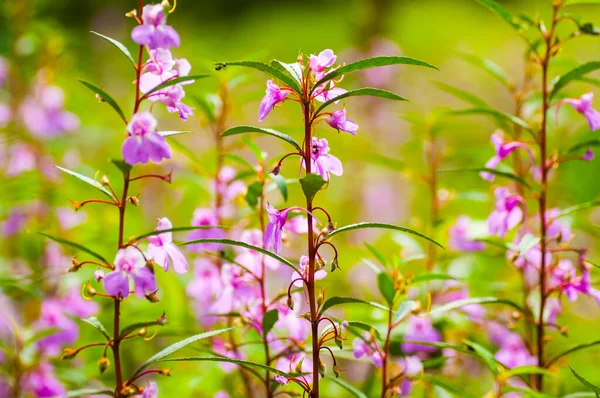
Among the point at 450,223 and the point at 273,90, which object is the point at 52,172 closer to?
the point at 450,223

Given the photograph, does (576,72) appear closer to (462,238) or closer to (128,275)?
(462,238)

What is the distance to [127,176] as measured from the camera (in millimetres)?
812

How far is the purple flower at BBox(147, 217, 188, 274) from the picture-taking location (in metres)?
0.88

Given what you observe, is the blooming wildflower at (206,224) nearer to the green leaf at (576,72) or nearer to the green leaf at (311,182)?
the green leaf at (311,182)

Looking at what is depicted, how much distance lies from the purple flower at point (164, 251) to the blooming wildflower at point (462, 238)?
2.47 feet

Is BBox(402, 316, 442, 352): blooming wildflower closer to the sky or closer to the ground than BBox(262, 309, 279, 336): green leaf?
closer to the ground

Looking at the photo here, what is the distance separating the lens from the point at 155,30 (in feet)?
2.59

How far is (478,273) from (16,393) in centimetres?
109

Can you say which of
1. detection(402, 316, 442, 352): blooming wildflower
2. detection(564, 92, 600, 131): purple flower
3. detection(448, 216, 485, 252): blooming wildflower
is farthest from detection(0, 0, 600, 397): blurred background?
detection(564, 92, 600, 131): purple flower

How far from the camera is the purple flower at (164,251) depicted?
0.88 meters

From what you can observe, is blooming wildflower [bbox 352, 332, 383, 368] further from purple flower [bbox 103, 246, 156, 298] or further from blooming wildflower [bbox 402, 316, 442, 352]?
purple flower [bbox 103, 246, 156, 298]

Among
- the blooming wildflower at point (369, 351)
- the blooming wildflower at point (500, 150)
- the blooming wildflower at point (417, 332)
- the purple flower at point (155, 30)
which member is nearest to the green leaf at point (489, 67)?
the blooming wildflower at point (500, 150)

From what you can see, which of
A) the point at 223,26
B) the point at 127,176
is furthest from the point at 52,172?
the point at 223,26

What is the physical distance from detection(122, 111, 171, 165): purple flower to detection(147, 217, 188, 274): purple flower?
124 mm
